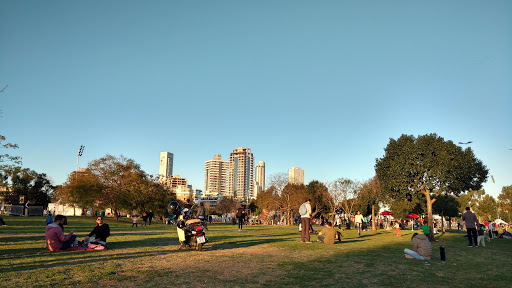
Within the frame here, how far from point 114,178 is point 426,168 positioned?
43.5m

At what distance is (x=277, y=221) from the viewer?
5628cm

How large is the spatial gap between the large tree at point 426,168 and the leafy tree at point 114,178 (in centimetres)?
3638

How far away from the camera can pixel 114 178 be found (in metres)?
51.6

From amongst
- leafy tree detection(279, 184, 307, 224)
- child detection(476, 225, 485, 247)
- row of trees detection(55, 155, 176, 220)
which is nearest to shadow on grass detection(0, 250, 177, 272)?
child detection(476, 225, 485, 247)

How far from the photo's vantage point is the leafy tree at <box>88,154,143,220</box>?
4934 centimetres

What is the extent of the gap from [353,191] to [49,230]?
43.1 metres

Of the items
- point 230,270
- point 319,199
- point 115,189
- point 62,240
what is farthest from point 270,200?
point 230,270

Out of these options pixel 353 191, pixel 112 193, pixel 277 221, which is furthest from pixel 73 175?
pixel 353 191

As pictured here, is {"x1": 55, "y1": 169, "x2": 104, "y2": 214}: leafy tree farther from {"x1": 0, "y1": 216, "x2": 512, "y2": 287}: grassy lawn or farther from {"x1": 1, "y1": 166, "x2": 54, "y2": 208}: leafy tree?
{"x1": 0, "y1": 216, "x2": 512, "y2": 287}: grassy lawn

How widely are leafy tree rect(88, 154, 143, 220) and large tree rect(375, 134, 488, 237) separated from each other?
3638 cm

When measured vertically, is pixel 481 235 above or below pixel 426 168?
below

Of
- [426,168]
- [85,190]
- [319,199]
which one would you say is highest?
[426,168]

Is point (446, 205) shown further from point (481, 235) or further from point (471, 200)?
point (481, 235)

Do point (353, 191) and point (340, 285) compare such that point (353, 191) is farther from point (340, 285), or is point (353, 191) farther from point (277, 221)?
point (340, 285)
